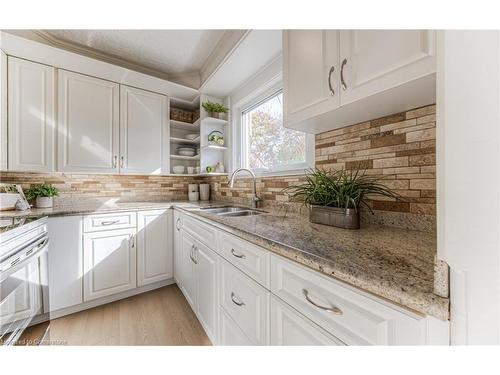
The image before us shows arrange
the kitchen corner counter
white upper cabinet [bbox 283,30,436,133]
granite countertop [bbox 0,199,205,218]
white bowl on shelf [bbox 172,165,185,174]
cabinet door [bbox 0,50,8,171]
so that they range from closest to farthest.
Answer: the kitchen corner counter
white upper cabinet [bbox 283,30,436,133]
granite countertop [bbox 0,199,205,218]
cabinet door [bbox 0,50,8,171]
white bowl on shelf [bbox 172,165,185,174]

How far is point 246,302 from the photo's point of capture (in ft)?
3.12

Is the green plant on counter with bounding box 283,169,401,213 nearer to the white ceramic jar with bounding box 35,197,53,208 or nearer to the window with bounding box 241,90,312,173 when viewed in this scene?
the window with bounding box 241,90,312,173

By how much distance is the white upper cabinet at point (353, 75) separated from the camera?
677mm

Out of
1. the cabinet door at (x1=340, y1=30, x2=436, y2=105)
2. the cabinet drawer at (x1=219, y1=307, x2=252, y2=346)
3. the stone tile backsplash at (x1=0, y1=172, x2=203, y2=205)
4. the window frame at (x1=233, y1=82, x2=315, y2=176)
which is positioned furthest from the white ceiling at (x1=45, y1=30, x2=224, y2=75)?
the cabinet drawer at (x1=219, y1=307, x2=252, y2=346)

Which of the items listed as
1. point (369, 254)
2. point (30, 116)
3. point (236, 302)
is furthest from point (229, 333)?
point (30, 116)

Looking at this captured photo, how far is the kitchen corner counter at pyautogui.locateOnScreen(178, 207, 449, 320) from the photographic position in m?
0.42

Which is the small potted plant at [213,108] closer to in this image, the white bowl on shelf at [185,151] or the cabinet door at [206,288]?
the white bowl on shelf at [185,151]

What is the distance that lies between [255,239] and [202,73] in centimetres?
231

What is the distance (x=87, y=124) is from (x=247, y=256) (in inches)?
85.1

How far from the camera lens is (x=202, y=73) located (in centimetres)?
243

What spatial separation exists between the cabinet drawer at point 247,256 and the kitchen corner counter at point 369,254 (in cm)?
4

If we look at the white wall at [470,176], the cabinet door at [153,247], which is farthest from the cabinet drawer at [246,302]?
the cabinet door at [153,247]

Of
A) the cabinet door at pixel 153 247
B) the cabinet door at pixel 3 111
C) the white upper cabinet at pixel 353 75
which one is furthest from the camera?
the cabinet door at pixel 153 247
